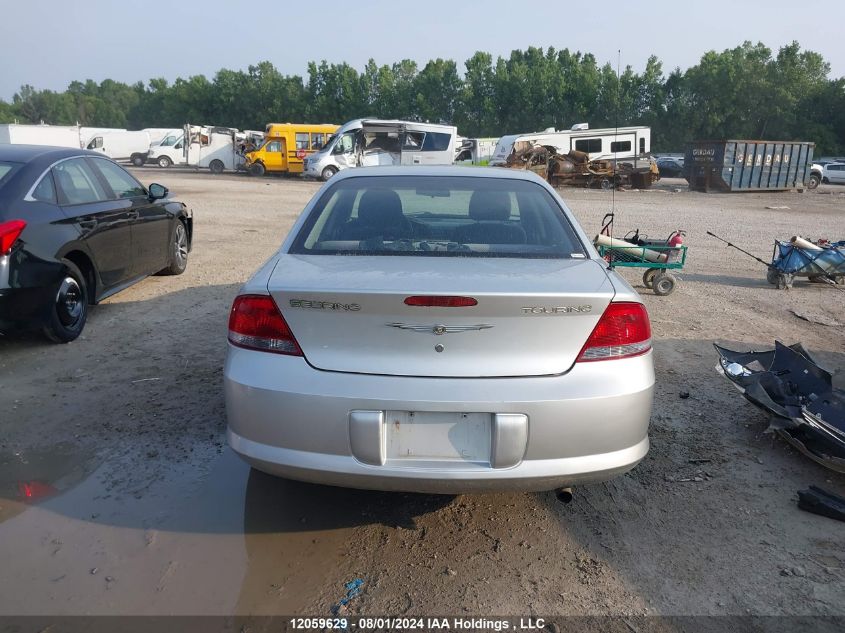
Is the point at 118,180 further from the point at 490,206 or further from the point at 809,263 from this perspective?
the point at 809,263

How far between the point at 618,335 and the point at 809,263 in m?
6.68

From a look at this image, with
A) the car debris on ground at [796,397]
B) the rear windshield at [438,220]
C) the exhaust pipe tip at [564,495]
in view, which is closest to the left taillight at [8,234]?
the rear windshield at [438,220]

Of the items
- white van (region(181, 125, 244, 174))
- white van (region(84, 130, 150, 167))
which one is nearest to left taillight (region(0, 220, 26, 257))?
white van (region(181, 125, 244, 174))

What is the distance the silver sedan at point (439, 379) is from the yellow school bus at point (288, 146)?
32.5 m

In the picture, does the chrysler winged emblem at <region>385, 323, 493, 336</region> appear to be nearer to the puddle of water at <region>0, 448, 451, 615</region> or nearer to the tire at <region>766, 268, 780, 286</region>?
the puddle of water at <region>0, 448, 451, 615</region>

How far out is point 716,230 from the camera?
1453 centimetres

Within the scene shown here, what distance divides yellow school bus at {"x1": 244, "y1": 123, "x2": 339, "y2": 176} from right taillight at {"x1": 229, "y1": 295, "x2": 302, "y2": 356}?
3231 centimetres

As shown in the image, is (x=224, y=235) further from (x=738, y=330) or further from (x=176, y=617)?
(x=176, y=617)

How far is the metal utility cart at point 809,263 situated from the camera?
7852 mm

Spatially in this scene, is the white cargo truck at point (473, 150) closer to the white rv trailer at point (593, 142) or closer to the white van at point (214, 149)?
the white rv trailer at point (593, 142)

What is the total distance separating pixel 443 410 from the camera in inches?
95.3

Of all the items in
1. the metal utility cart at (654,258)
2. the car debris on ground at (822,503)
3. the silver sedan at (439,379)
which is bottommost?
the car debris on ground at (822,503)

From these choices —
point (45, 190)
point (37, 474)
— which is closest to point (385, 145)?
point (45, 190)

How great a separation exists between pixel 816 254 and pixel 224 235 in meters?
9.57
